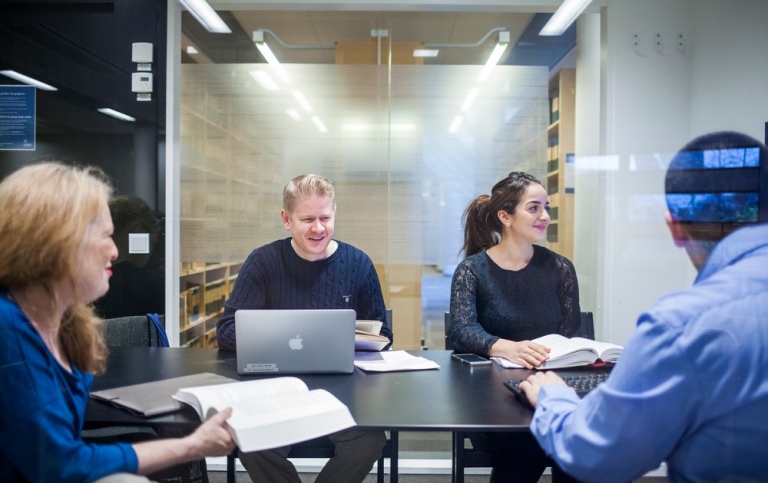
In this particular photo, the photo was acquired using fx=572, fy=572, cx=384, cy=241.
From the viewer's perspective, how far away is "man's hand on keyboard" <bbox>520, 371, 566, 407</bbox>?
1.25 m

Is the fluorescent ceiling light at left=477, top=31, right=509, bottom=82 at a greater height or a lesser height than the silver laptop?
greater

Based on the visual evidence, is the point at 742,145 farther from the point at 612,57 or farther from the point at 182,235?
the point at 182,235

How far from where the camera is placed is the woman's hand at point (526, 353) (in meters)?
1.63

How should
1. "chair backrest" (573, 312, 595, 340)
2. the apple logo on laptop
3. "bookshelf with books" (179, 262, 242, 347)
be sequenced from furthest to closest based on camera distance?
"bookshelf with books" (179, 262, 242, 347)
"chair backrest" (573, 312, 595, 340)
the apple logo on laptop

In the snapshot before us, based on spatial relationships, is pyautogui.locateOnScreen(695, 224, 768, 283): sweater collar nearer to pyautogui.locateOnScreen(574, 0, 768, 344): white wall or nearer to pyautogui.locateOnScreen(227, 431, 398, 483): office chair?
pyautogui.locateOnScreen(574, 0, 768, 344): white wall

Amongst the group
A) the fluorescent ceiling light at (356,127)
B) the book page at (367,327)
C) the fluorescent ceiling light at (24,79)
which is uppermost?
the fluorescent ceiling light at (24,79)

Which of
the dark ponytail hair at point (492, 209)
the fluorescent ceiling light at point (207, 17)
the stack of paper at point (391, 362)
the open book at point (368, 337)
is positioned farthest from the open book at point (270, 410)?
the fluorescent ceiling light at point (207, 17)

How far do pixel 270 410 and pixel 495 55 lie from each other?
8.33 feet

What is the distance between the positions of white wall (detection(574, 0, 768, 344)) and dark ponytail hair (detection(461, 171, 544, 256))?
53cm

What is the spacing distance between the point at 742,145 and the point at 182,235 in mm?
2751

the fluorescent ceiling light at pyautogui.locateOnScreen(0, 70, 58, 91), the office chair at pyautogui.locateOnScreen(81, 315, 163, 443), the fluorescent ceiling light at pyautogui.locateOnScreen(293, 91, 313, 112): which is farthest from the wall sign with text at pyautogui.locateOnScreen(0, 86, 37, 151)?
the fluorescent ceiling light at pyautogui.locateOnScreen(293, 91, 313, 112)

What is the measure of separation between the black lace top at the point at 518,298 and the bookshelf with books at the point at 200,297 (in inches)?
59.7

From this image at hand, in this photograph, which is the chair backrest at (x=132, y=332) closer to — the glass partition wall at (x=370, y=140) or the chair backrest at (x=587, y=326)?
the glass partition wall at (x=370, y=140)

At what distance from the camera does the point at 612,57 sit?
284cm
